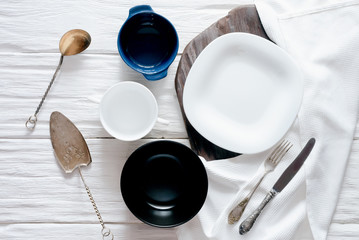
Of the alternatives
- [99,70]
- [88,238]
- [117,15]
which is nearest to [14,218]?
[88,238]

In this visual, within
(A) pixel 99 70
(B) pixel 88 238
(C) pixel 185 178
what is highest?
(A) pixel 99 70

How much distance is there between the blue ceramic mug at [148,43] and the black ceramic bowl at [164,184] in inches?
5.4

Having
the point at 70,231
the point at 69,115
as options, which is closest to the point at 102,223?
the point at 70,231

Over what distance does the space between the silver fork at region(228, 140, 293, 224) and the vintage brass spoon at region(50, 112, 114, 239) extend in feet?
0.80

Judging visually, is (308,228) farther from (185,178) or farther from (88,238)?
(88,238)

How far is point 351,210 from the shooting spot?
28.1 inches

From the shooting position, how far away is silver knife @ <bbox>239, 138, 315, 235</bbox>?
65 centimetres

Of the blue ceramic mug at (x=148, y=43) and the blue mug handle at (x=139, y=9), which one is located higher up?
the blue mug handle at (x=139, y=9)

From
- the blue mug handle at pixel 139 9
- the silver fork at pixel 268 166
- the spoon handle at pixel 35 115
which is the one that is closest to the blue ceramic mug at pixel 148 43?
the blue mug handle at pixel 139 9

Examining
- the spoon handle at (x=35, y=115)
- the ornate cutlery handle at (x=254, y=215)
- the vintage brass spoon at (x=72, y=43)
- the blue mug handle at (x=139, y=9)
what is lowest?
the ornate cutlery handle at (x=254, y=215)

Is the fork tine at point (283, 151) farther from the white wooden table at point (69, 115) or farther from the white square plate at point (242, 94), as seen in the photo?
the white wooden table at point (69, 115)

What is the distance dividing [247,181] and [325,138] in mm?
159

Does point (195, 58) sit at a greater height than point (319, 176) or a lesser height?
greater

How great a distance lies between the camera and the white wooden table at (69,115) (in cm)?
71
